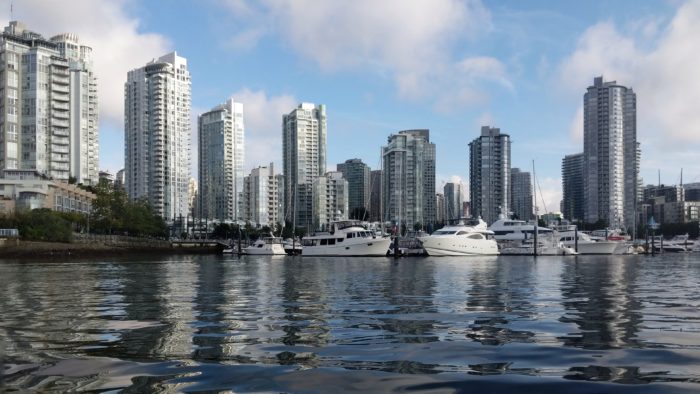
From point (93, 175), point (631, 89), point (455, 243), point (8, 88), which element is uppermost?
point (631, 89)

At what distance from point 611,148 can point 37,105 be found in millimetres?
165687

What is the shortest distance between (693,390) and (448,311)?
976cm

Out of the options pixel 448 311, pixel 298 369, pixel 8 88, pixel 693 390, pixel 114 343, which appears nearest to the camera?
pixel 693 390

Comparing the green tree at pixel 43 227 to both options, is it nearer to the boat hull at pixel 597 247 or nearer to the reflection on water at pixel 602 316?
the boat hull at pixel 597 247

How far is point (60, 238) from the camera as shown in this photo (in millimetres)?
96438

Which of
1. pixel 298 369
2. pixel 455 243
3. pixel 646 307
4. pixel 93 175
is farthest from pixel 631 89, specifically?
pixel 298 369

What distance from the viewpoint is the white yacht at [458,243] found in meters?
87.5

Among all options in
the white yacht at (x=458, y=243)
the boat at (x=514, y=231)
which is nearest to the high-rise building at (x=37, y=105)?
the white yacht at (x=458, y=243)

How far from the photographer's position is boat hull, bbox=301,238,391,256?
91750mm

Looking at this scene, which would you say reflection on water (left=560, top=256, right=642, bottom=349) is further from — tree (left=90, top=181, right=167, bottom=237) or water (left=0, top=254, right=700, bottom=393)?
tree (left=90, top=181, right=167, bottom=237)

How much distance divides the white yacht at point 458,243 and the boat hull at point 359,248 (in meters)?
6.52

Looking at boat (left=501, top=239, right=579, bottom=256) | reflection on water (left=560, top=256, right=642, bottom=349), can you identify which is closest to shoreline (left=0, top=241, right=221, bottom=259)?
boat (left=501, top=239, right=579, bottom=256)

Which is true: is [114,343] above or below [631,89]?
below

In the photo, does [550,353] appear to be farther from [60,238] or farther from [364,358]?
[60,238]
